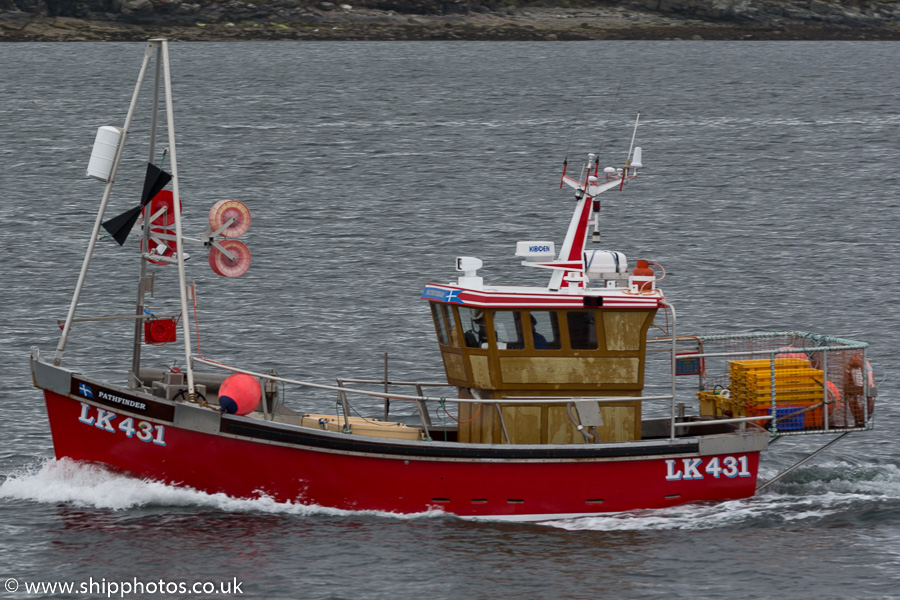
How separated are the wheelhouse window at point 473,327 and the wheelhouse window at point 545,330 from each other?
0.79 meters

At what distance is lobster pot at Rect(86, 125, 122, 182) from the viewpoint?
18.7 metres

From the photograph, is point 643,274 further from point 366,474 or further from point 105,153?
point 105,153

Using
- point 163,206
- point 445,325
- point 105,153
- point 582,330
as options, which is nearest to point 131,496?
point 163,206

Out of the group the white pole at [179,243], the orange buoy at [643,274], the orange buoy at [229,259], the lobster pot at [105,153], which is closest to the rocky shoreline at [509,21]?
the lobster pot at [105,153]

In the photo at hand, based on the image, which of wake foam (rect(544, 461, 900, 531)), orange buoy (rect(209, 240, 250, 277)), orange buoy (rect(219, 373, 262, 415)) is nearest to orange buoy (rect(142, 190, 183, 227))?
orange buoy (rect(209, 240, 250, 277))

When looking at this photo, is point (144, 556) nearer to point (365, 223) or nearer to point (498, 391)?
point (498, 391)

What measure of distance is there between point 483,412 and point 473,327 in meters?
1.43

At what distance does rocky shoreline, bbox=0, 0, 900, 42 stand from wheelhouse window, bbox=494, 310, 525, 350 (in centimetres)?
13663

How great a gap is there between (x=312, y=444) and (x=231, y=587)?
252cm

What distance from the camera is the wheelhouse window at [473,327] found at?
19719mm

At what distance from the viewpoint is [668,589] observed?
1783 cm

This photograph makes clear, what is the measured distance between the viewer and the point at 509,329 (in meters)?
19.7

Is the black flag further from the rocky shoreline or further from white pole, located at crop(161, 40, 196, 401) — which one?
the rocky shoreline

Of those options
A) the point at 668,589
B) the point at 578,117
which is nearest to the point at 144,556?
the point at 668,589
